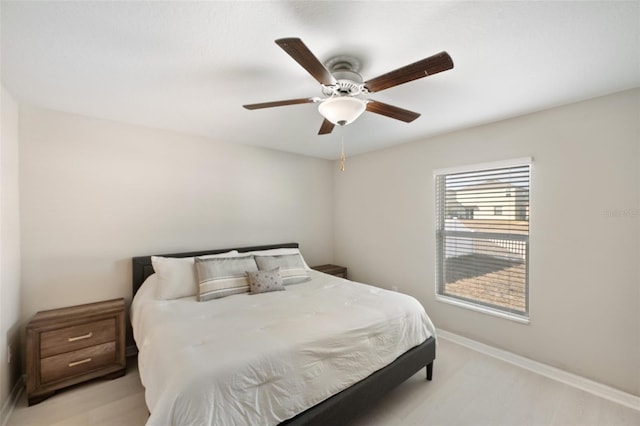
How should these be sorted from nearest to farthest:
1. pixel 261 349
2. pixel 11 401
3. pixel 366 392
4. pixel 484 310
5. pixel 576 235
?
1. pixel 261 349
2. pixel 366 392
3. pixel 11 401
4. pixel 576 235
5. pixel 484 310

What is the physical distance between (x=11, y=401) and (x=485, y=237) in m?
4.39

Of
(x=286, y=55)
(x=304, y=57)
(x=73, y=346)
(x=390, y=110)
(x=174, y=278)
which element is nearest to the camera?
(x=304, y=57)

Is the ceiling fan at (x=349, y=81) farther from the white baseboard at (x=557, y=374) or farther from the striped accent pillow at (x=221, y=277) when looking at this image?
the white baseboard at (x=557, y=374)

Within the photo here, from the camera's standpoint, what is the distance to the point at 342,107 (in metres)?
1.65

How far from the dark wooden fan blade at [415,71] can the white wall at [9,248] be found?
8.89 feet

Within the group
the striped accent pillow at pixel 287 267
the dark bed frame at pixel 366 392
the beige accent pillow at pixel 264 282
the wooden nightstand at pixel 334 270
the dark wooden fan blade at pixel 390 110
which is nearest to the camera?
the dark bed frame at pixel 366 392

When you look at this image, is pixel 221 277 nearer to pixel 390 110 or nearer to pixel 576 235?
Answer: pixel 390 110

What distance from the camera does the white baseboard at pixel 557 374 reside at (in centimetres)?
206

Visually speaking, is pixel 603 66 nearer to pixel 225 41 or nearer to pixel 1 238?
pixel 225 41

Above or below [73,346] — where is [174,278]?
above

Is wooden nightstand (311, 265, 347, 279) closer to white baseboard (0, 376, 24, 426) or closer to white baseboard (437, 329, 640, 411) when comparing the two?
white baseboard (437, 329, 640, 411)

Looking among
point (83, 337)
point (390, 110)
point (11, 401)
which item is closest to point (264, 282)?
point (83, 337)

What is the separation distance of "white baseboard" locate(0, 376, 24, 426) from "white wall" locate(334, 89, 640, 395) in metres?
3.92

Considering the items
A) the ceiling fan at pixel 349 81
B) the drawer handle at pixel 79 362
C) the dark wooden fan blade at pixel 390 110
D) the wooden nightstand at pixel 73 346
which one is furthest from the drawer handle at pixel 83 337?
the dark wooden fan blade at pixel 390 110
